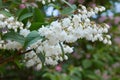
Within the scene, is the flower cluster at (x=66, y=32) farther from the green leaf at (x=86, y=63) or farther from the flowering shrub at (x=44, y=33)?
the green leaf at (x=86, y=63)

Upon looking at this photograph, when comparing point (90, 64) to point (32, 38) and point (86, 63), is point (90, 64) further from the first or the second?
point (32, 38)

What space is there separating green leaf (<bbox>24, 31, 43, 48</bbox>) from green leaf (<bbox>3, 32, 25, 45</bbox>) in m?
0.02

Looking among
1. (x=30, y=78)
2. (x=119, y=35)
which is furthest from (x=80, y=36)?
(x=119, y=35)

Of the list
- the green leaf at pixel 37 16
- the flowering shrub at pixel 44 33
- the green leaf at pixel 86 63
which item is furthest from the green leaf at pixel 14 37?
the green leaf at pixel 86 63

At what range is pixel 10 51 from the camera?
3.72 feet

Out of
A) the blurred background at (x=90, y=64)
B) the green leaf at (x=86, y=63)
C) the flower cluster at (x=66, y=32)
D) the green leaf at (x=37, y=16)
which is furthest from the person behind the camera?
the green leaf at (x=86, y=63)

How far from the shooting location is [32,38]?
972mm

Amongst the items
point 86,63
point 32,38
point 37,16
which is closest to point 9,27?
point 32,38

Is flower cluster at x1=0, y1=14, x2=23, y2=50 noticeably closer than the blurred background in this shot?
Yes

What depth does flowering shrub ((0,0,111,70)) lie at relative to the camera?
0.96 m

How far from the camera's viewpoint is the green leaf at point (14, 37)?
1013 mm

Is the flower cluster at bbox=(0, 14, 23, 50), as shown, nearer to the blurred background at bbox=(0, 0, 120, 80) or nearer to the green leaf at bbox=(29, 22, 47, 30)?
the green leaf at bbox=(29, 22, 47, 30)

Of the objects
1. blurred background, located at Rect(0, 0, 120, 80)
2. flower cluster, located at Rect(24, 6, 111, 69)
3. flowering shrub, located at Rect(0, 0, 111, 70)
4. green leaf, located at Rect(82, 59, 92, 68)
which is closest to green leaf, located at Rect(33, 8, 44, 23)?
flowering shrub, located at Rect(0, 0, 111, 70)

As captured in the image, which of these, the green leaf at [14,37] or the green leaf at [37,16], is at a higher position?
the green leaf at [37,16]
